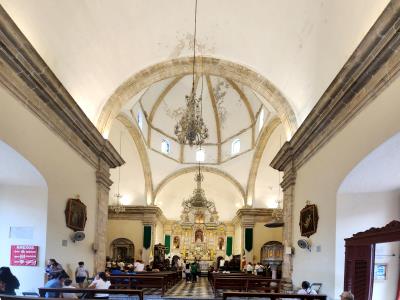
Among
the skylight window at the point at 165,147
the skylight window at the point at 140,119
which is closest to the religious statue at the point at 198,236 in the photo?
the skylight window at the point at 165,147

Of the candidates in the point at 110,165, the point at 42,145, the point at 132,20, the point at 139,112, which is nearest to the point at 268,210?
the point at 139,112

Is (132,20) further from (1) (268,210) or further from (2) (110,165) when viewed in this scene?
(1) (268,210)

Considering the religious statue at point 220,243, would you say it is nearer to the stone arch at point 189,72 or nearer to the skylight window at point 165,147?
the skylight window at point 165,147

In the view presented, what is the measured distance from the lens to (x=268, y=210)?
2622 cm

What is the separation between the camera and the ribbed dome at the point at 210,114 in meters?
22.2

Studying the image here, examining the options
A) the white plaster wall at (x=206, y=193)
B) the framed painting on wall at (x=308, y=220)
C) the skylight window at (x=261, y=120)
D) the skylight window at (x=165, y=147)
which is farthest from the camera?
the white plaster wall at (x=206, y=193)

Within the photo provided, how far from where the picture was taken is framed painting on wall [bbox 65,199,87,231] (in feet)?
38.7

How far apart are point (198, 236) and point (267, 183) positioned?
8.71 m

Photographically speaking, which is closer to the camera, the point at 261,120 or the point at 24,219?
the point at 24,219

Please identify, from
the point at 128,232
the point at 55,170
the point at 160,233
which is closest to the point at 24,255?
the point at 55,170

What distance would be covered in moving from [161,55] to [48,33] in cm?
501

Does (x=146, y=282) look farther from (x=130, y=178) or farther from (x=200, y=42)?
(x=130, y=178)

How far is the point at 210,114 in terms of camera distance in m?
25.3

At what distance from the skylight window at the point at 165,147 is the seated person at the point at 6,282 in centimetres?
1915
